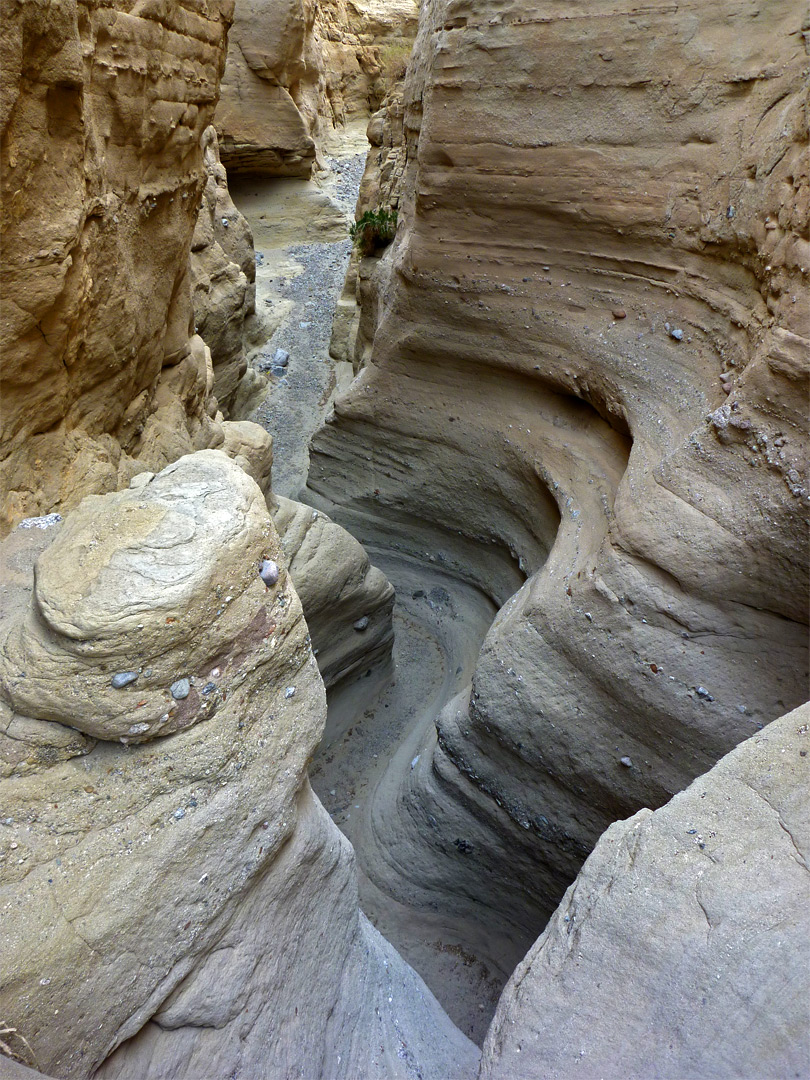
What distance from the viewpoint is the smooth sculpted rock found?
4.83 feet

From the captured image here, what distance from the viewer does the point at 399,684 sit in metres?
5.06

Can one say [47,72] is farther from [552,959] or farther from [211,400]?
[552,959]

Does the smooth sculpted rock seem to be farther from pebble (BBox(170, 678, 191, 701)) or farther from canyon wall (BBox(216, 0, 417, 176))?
canyon wall (BBox(216, 0, 417, 176))

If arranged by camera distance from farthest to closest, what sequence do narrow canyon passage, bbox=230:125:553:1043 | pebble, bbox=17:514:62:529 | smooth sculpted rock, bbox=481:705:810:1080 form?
narrow canyon passage, bbox=230:125:553:1043
pebble, bbox=17:514:62:529
smooth sculpted rock, bbox=481:705:810:1080

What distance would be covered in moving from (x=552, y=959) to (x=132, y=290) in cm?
288

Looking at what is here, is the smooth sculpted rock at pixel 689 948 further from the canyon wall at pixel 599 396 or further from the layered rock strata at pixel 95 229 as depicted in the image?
the layered rock strata at pixel 95 229

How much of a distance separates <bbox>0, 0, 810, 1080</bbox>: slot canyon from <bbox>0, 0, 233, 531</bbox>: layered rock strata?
2 cm

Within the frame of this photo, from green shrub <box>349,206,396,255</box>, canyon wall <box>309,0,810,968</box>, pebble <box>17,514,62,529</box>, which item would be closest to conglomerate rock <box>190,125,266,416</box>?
green shrub <box>349,206,396,255</box>

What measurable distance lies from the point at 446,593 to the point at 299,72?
8.50m

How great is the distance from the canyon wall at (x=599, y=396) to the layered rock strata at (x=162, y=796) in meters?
1.31

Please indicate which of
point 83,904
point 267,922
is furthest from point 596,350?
point 83,904

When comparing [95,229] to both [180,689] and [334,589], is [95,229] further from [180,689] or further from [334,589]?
[334,589]

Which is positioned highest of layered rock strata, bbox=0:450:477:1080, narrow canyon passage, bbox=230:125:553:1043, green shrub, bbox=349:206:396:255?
green shrub, bbox=349:206:396:255

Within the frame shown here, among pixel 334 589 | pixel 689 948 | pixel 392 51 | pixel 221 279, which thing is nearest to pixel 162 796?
pixel 689 948
